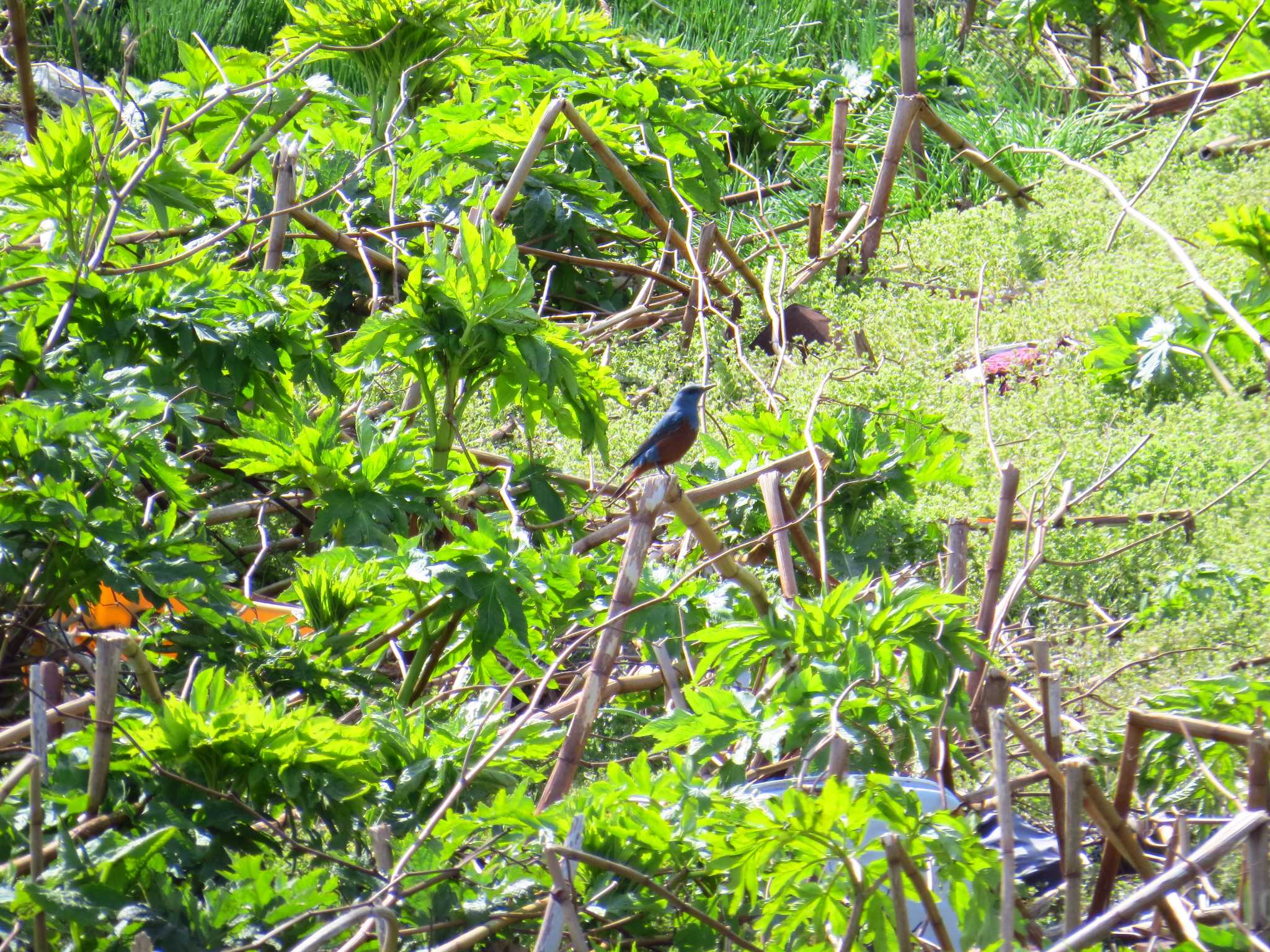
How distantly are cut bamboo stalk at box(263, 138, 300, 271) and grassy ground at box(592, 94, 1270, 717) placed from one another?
4.32 feet

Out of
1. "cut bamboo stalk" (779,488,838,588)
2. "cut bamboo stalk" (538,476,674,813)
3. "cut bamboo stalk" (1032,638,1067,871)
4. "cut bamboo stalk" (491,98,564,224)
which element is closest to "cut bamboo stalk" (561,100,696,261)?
"cut bamboo stalk" (491,98,564,224)

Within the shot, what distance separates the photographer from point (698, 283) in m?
4.68

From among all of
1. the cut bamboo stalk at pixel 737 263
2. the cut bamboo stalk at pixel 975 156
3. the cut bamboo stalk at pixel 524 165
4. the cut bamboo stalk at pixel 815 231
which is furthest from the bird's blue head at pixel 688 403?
the cut bamboo stalk at pixel 975 156

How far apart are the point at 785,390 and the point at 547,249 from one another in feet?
4.11

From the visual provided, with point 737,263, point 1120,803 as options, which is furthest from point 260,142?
point 1120,803

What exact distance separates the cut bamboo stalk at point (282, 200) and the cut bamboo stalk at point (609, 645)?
210 cm

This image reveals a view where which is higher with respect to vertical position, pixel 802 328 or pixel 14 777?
pixel 14 777

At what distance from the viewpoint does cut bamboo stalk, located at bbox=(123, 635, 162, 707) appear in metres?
1.94

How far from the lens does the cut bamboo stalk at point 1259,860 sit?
151 centimetres

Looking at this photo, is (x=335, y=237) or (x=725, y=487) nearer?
(x=725, y=487)

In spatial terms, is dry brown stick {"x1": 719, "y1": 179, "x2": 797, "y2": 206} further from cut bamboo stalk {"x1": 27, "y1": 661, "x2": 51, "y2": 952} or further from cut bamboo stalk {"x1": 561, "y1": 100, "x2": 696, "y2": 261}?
cut bamboo stalk {"x1": 27, "y1": 661, "x2": 51, "y2": 952}

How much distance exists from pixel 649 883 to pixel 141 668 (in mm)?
874

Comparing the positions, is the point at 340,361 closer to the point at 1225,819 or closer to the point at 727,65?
the point at 1225,819

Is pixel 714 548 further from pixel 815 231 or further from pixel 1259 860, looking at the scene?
pixel 815 231
